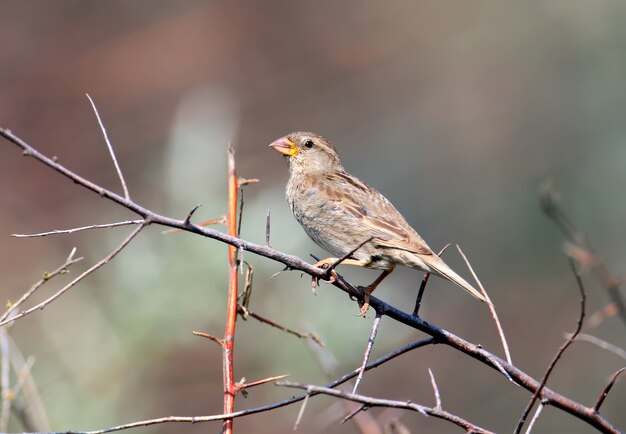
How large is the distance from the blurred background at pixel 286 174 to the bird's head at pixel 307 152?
1.63 m

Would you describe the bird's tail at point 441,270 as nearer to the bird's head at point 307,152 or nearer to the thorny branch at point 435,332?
the thorny branch at point 435,332

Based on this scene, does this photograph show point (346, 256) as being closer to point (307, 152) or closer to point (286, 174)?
point (307, 152)

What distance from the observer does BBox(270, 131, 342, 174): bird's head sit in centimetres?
560

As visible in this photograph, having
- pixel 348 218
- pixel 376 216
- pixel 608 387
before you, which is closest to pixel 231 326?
pixel 608 387

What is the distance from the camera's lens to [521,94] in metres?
14.0

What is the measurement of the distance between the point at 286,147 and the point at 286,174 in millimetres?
6438

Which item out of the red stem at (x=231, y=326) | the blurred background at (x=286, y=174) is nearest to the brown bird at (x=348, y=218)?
the blurred background at (x=286, y=174)

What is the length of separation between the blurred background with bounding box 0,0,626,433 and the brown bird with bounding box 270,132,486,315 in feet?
3.01

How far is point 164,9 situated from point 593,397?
34.1 ft

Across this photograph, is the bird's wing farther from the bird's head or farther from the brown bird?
the bird's head

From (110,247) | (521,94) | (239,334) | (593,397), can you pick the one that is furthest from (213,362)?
(521,94)

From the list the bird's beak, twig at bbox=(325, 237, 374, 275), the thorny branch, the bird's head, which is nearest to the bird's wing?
the bird's head

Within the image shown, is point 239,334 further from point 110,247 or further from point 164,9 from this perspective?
point 164,9

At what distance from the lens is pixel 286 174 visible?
12.1 metres
